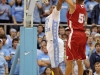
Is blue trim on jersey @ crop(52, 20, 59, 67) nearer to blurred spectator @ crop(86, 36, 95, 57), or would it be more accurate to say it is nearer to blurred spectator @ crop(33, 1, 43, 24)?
blurred spectator @ crop(86, 36, 95, 57)

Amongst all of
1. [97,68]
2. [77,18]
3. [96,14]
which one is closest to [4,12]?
[96,14]

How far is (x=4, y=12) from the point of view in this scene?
13.1 meters

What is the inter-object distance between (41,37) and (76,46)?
201 inches

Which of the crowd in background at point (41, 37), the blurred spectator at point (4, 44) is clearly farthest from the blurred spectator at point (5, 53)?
the blurred spectator at point (4, 44)

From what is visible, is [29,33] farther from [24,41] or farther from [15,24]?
[15,24]

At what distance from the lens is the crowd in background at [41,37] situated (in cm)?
1052

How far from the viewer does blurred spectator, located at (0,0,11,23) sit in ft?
43.1

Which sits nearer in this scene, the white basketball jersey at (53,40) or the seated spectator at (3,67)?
the white basketball jersey at (53,40)

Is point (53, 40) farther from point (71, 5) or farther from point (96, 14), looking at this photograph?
point (96, 14)

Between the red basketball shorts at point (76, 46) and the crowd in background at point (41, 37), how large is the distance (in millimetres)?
2339

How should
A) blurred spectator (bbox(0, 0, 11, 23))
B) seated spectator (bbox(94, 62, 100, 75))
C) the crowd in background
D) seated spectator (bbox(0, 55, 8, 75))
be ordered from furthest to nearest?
blurred spectator (bbox(0, 0, 11, 23)), the crowd in background, seated spectator (bbox(0, 55, 8, 75)), seated spectator (bbox(94, 62, 100, 75))

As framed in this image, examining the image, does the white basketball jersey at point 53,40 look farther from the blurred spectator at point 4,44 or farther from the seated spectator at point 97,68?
the blurred spectator at point 4,44

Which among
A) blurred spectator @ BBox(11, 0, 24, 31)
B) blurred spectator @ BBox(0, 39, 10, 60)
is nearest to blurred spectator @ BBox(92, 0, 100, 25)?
blurred spectator @ BBox(11, 0, 24, 31)

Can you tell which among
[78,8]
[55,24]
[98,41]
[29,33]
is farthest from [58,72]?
[98,41]
